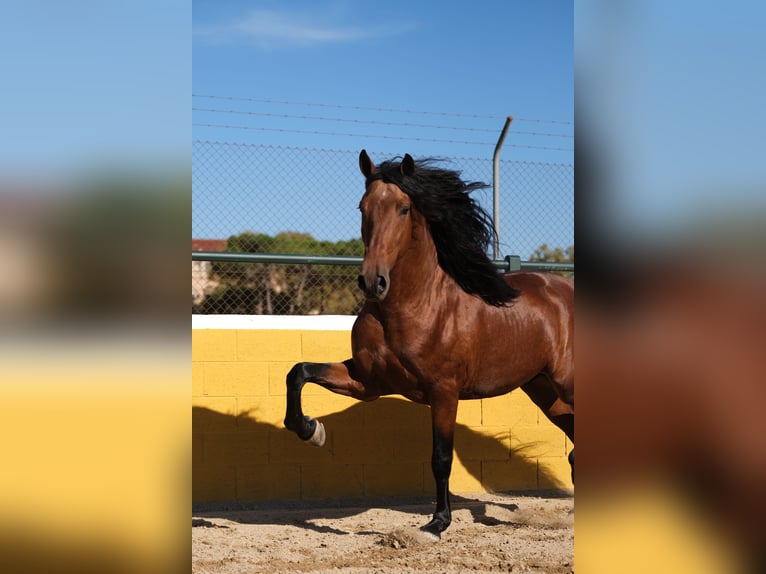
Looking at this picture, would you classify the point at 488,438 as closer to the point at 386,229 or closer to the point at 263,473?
the point at 263,473

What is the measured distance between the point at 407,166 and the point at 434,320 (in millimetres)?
886

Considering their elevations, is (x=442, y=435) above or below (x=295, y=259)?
below

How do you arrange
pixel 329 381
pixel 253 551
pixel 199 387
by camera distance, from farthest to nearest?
1. pixel 199 387
2. pixel 329 381
3. pixel 253 551

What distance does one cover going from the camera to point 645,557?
61 cm

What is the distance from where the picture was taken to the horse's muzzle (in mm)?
4285

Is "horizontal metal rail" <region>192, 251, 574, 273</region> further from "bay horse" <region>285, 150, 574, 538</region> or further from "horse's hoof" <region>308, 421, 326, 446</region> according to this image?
"horse's hoof" <region>308, 421, 326, 446</region>

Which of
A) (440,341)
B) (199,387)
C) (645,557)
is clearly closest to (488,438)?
(440,341)

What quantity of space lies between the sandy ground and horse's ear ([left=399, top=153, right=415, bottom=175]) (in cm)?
194

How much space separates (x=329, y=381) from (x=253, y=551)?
103cm

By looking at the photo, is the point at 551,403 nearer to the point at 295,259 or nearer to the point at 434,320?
the point at 434,320

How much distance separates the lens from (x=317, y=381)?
4812mm

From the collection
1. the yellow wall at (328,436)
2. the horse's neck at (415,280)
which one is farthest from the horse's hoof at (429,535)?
the yellow wall at (328,436)

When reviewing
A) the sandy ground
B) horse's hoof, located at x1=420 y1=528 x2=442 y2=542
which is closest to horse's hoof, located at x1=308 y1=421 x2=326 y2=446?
the sandy ground

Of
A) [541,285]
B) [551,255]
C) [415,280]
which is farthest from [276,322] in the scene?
[551,255]
